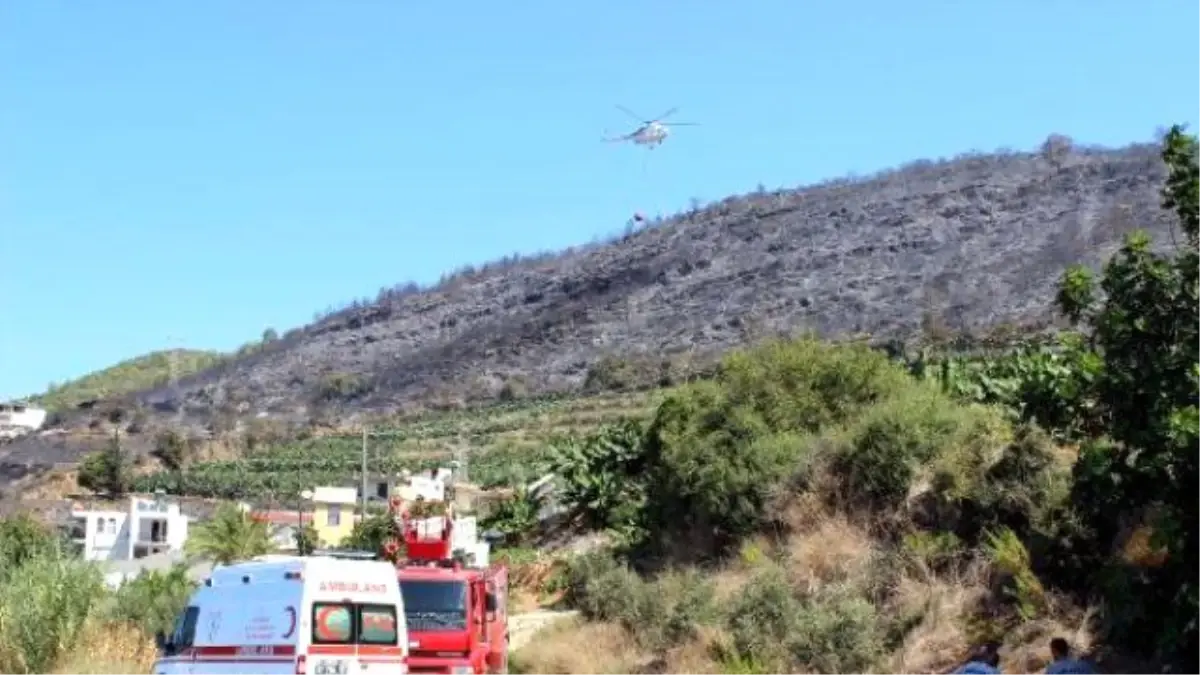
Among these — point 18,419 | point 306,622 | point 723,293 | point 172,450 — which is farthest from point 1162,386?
point 18,419

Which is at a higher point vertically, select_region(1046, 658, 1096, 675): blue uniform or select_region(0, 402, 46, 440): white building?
select_region(0, 402, 46, 440): white building

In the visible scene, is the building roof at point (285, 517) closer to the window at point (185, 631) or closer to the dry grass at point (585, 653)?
the dry grass at point (585, 653)

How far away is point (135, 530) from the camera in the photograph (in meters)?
72.2

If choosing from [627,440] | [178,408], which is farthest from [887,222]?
[627,440]

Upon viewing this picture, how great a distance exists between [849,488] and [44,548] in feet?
42.2

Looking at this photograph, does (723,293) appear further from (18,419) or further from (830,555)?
(830,555)

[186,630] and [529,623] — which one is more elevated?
[186,630]

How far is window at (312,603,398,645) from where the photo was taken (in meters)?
15.9

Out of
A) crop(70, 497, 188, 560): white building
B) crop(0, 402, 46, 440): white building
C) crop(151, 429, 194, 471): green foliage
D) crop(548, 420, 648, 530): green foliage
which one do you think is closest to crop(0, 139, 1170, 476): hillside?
crop(0, 402, 46, 440): white building

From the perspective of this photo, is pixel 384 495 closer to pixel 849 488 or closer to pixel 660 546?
pixel 660 546

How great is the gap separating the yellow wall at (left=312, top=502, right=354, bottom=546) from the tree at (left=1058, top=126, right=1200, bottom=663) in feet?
197

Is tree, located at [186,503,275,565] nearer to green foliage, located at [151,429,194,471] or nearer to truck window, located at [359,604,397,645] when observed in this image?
truck window, located at [359,604,397,645]

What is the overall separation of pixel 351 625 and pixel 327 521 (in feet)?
193

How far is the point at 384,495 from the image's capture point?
3044 inches
